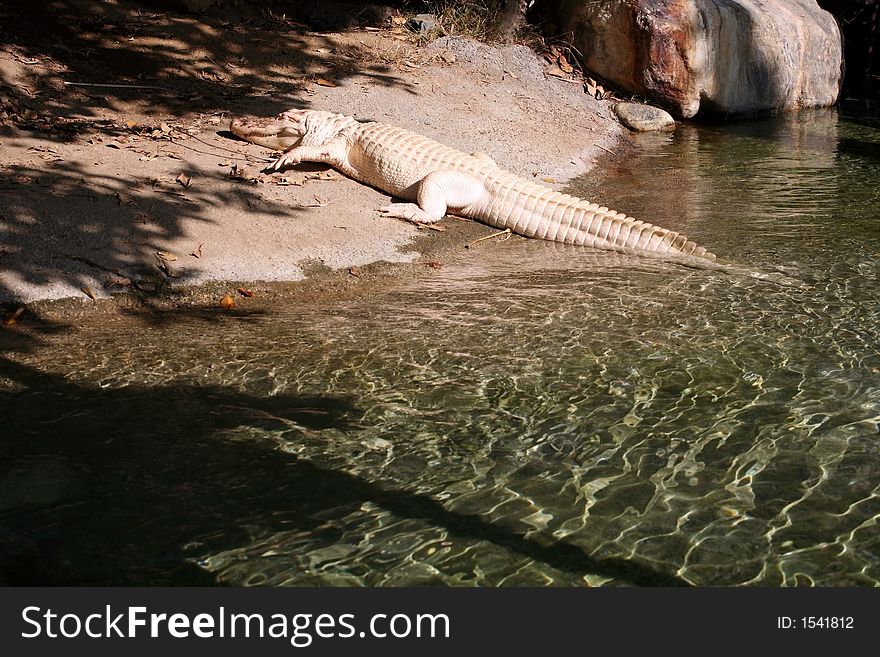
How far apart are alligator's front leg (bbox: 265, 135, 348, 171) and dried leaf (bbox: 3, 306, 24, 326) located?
316 centimetres

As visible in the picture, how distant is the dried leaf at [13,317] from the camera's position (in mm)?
5551

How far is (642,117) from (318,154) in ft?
17.2

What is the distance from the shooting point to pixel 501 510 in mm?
3613

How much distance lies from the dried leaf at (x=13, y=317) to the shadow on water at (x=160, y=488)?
1001mm

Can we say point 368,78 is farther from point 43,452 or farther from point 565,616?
point 565,616

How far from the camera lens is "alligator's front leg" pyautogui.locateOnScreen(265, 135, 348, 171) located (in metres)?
8.34

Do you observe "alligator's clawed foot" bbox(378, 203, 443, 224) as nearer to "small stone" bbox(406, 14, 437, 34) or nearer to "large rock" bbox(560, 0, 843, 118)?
"small stone" bbox(406, 14, 437, 34)

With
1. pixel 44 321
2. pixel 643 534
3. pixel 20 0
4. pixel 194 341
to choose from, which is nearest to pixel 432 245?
pixel 194 341

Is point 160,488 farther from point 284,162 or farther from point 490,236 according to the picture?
point 284,162

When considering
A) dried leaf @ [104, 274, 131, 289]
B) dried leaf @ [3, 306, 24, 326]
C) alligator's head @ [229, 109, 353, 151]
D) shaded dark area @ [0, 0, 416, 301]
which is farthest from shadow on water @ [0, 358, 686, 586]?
alligator's head @ [229, 109, 353, 151]

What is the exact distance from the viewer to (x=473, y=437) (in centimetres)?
418

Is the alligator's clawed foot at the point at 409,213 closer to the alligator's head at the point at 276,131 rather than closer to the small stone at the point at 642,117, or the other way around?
the alligator's head at the point at 276,131

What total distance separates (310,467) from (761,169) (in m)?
7.45

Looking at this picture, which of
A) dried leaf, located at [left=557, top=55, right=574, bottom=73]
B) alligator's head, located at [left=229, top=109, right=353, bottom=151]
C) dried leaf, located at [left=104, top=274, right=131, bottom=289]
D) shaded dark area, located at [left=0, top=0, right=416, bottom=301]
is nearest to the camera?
dried leaf, located at [left=104, top=274, right=131, bottom=289]
